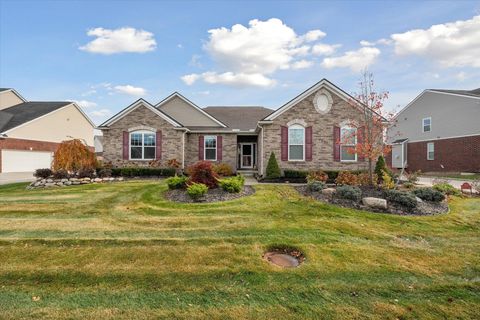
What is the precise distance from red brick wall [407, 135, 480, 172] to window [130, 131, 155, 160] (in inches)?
1039

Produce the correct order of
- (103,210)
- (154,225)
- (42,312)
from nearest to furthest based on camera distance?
(42,312) → (154,225) → (103,210)

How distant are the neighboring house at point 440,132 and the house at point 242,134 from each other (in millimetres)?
7515

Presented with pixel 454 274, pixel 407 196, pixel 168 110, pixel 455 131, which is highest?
pixel 168 110

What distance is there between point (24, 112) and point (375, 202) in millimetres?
34716

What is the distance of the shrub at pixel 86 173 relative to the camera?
568 inches

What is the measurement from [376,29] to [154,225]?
14.1m

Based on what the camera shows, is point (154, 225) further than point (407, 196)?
No

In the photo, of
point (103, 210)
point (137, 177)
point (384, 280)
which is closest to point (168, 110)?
point (137, 177)

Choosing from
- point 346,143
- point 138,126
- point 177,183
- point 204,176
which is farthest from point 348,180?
Answer: point 138,126

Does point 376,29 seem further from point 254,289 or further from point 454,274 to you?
point 254,289

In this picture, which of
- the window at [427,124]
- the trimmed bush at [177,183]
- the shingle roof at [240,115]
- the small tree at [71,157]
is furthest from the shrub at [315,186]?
the window at [427,124]

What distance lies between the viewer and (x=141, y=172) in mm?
16125

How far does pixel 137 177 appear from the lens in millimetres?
16062

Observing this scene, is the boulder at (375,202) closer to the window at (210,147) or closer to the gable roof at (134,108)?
the window at (210,147)
